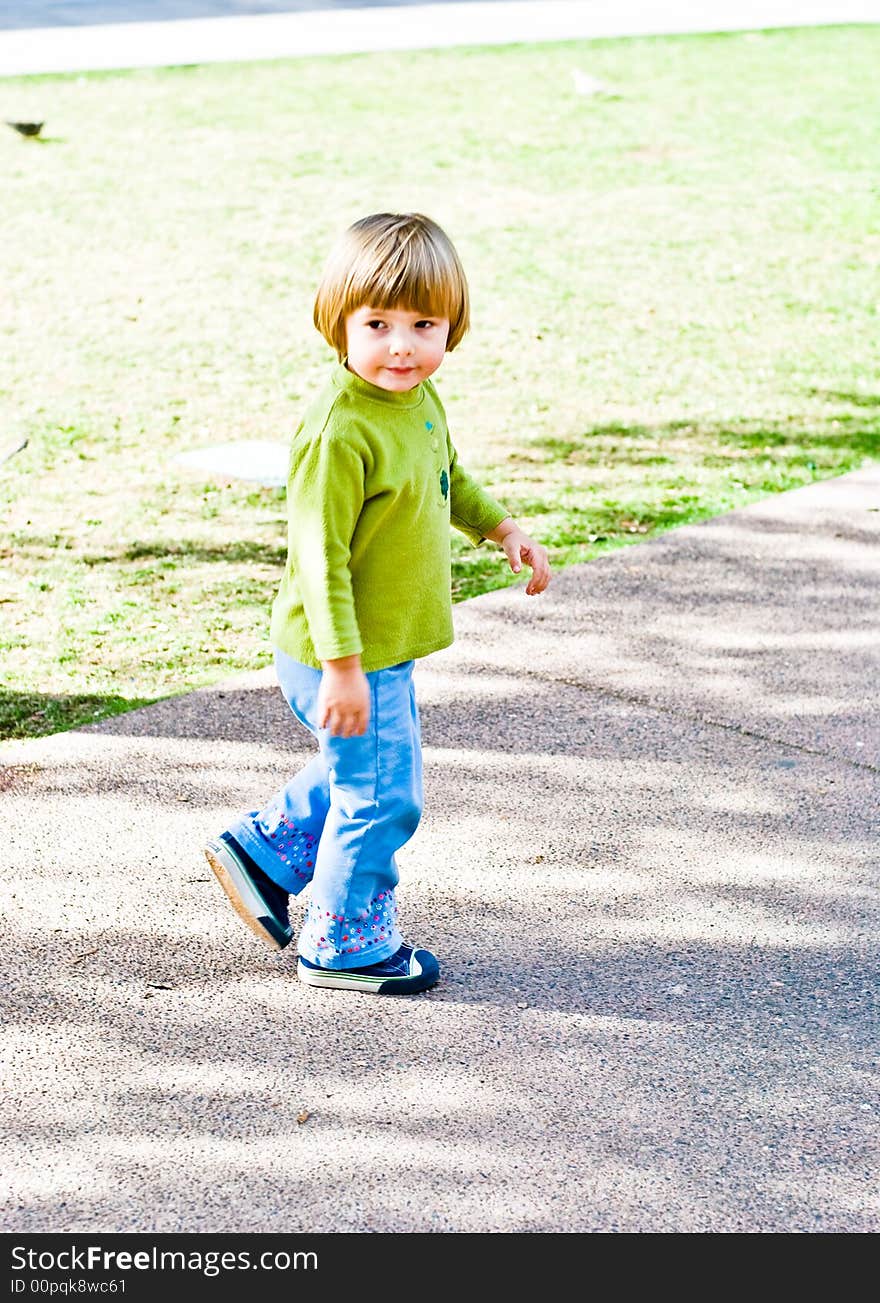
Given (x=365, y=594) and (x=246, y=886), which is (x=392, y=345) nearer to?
(x=365, y=594)

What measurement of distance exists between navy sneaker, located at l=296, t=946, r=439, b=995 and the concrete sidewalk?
3 cm

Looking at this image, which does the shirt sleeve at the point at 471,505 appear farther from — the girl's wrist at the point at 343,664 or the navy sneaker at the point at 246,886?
the navy sneaker at the point at 246,886

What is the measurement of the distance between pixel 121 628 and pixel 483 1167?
269 cm

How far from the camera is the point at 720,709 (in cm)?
449

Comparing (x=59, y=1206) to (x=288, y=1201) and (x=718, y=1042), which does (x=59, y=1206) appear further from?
(x=718, y=1042)

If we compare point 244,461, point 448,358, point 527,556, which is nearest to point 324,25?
point 448,358

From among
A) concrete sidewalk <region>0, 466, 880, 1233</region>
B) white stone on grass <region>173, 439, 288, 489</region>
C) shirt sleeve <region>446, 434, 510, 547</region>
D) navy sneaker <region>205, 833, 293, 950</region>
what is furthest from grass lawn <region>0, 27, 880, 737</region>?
shirt sleeve <region>446, 434, 510, 547</region>

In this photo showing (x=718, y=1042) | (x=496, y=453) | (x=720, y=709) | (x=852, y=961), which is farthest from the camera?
(x=496, y=453)

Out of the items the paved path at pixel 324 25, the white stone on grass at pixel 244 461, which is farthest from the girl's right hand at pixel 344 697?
the paved path at pixel 324 25

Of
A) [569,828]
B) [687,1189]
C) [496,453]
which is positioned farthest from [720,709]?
[496,453]

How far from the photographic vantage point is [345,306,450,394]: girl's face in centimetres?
284

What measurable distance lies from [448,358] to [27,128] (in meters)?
5.95

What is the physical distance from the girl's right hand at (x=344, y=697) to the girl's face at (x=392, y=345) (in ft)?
1.61

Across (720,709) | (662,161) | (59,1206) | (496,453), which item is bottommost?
(59,1206)
